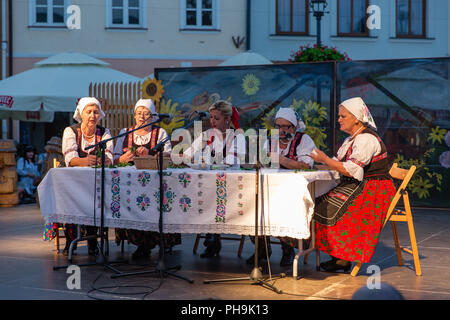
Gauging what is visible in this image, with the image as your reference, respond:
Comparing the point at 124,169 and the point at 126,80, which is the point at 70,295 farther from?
the point at 126,80

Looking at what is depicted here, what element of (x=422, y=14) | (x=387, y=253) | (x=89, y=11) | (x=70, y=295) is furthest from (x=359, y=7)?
(x=70, y=295)

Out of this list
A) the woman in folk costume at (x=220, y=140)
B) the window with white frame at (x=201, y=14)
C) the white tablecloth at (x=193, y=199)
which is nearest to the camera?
the white tablecloth at (x=193, y=199)

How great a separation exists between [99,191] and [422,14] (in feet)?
56.2

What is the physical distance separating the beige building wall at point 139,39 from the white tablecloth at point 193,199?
530 inches

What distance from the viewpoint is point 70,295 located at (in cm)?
560

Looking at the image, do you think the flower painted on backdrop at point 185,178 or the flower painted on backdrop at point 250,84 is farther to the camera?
the flower painted on backdrop at point 250,84

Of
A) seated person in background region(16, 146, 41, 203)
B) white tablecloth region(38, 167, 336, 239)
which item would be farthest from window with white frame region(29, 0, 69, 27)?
white tablecloth region(38, 167, 336, 239)

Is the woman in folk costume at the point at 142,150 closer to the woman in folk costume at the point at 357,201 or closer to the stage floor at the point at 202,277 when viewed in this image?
the stage floor at the point at 202,277

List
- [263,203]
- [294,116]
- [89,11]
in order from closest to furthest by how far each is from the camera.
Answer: [263,203]
[294,116]
[89,11]

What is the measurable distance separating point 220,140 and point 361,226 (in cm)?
175

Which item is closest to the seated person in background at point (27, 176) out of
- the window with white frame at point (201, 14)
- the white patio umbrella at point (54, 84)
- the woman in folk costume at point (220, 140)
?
the white patio umbrella at point (54, 84)

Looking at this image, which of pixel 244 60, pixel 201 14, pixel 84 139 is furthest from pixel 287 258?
pixel 201 14

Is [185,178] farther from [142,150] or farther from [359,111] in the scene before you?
[359,111]

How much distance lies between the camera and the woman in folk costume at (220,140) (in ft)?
23.1
